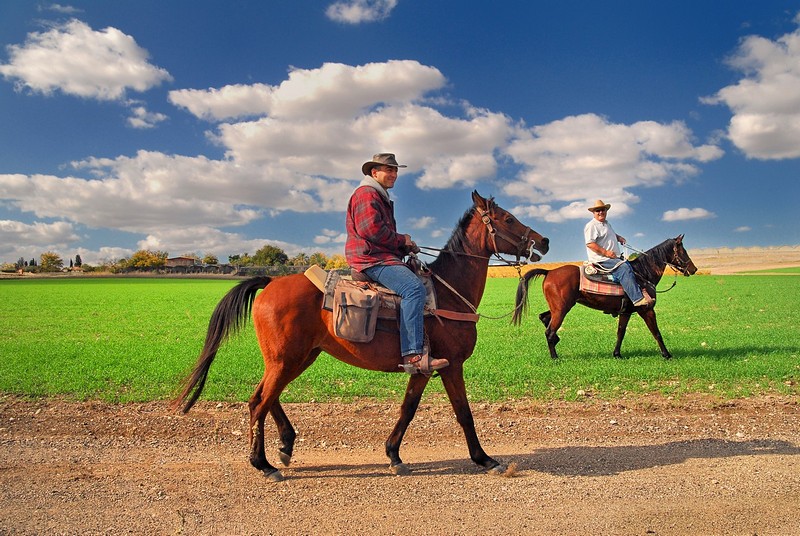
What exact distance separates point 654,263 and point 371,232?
409 inches

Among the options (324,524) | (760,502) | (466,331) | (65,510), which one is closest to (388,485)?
(324,524)

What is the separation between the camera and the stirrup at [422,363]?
6000 millimetres

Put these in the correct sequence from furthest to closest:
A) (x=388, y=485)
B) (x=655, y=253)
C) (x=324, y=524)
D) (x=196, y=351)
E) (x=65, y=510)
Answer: (x=196, y=351) < (x=655, y=253) < (x=388, y=485) < (x=65, y=510) < (x=324, y=524)

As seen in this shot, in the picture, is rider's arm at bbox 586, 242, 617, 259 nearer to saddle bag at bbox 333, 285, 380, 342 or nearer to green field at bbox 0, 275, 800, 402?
green field at bbox 0, 275, 800, 402

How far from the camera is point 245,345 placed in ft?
55.4

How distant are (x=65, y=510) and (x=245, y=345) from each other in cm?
1186

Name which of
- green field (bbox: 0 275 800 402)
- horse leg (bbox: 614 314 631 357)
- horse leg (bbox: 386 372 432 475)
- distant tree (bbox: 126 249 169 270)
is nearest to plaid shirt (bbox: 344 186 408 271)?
horse leg (bbox: 386 372 432 475)

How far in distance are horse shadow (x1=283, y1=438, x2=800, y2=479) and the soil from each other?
3 cm

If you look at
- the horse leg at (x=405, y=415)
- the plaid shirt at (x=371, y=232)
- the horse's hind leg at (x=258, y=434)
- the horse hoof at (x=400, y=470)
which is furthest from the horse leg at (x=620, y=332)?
the horse's hind leg at (x=258, y=434)

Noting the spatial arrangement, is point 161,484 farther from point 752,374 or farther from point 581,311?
point 581,311

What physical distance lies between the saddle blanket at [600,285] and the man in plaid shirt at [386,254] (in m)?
8.60

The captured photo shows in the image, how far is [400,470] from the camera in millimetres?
6105

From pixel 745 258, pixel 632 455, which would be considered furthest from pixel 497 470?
pixel 745 258

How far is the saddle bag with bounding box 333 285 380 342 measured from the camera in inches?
235
